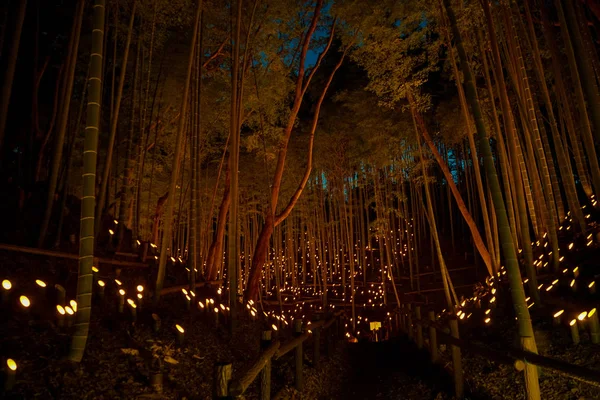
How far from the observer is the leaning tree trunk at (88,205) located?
2332 mm

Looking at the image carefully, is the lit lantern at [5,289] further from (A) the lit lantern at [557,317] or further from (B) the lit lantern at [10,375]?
(A) the lit lantern at [557,317]

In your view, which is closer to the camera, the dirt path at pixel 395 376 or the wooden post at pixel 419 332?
the dirt path at pixel 395 376

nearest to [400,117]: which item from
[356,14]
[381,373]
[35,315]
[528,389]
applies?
[356,14]

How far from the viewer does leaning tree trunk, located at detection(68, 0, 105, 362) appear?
7.65 feet

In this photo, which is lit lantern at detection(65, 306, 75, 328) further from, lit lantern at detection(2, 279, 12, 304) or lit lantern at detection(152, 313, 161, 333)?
lit lantern at detection(152, 313, 161, 333)

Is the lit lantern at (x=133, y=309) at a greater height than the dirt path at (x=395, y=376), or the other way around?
the lit lantern at (x=133, y=309)

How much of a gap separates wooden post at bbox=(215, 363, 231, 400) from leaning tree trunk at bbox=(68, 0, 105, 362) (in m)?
1.14

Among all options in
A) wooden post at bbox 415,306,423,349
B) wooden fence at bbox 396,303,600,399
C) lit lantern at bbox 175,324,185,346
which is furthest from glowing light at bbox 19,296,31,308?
wooden post at bbox 415,306,423,349

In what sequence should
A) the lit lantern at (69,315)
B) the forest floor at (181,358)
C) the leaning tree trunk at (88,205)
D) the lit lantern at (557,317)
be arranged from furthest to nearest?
1. the lit lantern at (557,317)
2. the lit lantern at (69,315)
3. the leaning tree trunk at (88,205)
4. the forest floor at (181,358)

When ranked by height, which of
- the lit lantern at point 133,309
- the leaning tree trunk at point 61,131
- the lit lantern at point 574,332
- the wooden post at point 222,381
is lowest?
the wooden post at point 222,381

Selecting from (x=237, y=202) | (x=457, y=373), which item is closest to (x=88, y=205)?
(x=237, y=202)

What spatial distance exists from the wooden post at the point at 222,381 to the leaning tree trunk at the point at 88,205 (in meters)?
1.14

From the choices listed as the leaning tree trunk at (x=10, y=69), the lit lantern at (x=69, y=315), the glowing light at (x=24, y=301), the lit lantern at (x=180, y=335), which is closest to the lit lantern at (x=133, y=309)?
the lit lantern at (x=180, y=335)

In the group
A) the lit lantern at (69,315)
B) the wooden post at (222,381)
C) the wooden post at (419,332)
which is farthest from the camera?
the wooden post at (419,332)
